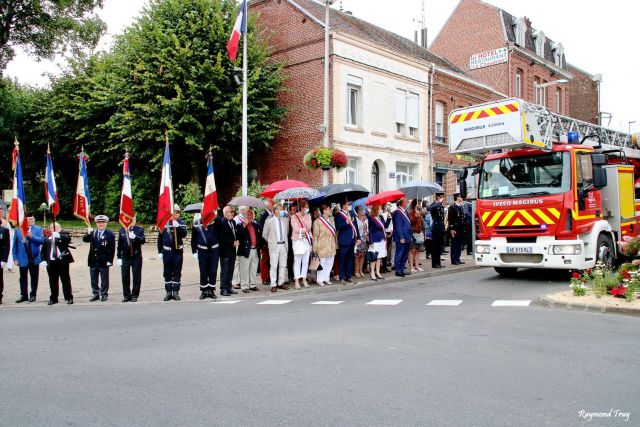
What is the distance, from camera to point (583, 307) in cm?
877

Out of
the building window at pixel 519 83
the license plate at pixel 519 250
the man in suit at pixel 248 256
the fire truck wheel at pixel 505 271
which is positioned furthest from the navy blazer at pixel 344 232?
the building window at pixel 519 83

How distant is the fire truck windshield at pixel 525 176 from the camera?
11453 mm

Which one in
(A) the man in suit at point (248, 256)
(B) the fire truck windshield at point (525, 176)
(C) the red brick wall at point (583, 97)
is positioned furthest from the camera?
(C) the red brick wall at point (583, 97)

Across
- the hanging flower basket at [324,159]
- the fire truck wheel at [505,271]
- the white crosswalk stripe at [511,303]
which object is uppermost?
the hanging flower basket at [324,159]

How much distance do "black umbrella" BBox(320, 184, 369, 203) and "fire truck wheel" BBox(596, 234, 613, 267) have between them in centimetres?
503

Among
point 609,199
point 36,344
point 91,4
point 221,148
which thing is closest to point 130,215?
point 36,344

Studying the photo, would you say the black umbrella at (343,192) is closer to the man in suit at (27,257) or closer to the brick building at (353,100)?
the man in suit at (27,257)

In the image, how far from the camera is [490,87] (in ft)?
107

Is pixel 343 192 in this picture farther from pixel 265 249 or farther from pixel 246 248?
pixel 246 248

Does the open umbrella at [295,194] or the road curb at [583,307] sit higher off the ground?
the open umbrella at [295,194]

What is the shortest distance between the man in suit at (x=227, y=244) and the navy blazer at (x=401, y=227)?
12.3 ft

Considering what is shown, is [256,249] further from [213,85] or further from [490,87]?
[490,87]

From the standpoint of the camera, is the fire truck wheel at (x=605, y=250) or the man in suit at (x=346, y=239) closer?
the fire truck wheel at (x=605, y=250)

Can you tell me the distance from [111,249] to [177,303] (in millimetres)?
1824
